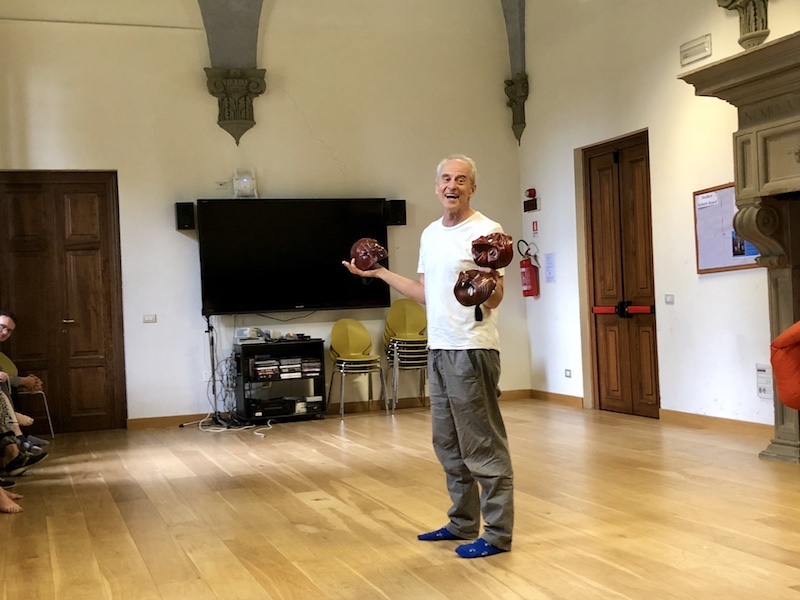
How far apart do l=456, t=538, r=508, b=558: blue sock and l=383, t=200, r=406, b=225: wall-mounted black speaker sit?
566cm

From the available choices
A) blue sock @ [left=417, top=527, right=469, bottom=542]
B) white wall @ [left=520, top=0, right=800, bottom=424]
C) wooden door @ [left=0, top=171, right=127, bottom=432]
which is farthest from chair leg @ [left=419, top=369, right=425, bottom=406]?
blue sock @ [left=417, top=527, right=469, bottom=542]

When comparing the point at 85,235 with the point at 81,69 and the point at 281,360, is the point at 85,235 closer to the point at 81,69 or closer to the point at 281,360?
the point at 81,69

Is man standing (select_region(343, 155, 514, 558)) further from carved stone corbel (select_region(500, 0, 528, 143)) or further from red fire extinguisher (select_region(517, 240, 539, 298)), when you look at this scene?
carved stone corbel (select_region(500, 0, 528, 143))

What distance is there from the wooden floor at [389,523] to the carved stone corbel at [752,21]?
111 inches

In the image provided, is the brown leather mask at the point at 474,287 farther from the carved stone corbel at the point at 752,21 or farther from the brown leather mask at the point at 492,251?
the carved stone corbel at the point at 752,21

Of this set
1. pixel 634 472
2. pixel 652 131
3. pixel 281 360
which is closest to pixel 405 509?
pixel 634 472

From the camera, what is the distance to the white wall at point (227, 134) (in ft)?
26.1

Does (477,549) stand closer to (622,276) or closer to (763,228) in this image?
(763,228)

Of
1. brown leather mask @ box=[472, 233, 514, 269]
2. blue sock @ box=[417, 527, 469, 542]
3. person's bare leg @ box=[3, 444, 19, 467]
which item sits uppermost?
brown leather mask @ box=[472, 233, 514, 269]

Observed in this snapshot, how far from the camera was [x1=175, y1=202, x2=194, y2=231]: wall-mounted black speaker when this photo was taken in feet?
26.8

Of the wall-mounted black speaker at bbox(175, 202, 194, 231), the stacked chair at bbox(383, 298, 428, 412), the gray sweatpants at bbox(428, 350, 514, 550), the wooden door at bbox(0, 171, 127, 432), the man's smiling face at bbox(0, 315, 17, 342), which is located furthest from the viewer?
the stacked chair at bbox(383, 298, 428, 412)

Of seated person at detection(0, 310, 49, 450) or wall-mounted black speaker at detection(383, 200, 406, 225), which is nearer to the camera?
seated person at detection(0, 310, 49, 450)

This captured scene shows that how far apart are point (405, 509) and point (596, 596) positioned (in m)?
1.57

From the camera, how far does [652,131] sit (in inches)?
293
